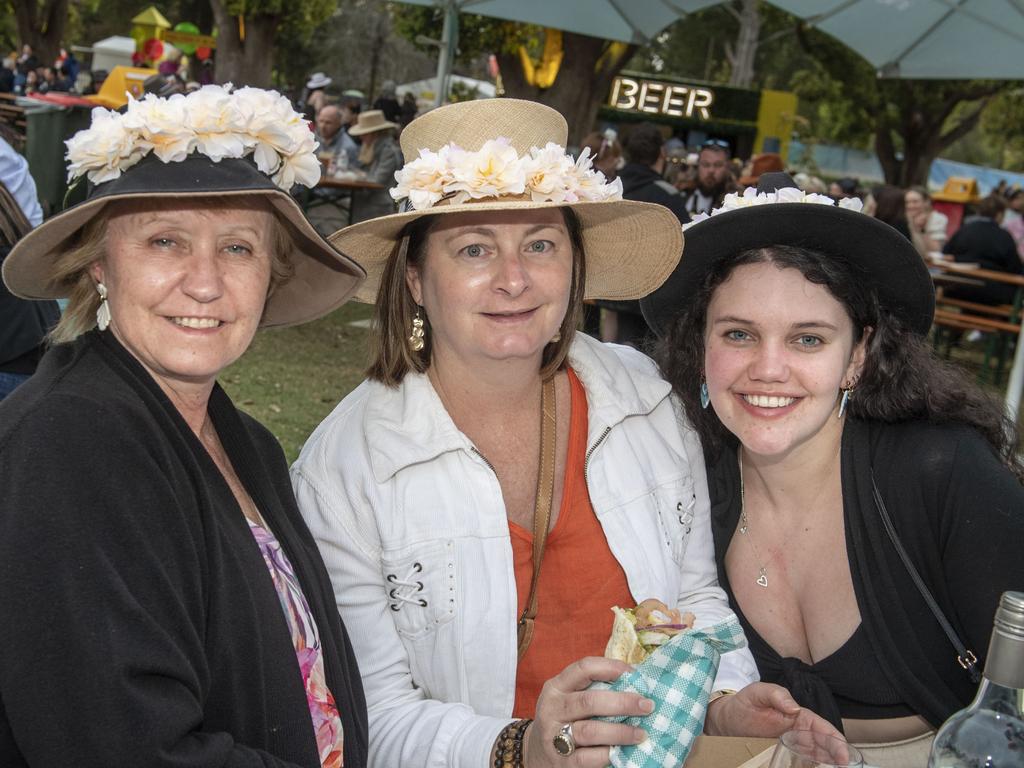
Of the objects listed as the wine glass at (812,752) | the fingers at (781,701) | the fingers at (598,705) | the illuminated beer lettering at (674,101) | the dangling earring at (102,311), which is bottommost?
the fingers at (781,701)

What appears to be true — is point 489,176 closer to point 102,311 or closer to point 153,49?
point 102,311

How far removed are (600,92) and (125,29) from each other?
41589mm

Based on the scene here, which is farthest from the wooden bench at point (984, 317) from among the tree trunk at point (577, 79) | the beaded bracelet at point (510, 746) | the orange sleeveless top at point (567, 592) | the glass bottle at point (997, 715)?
the glass bottle at point (997, 715)

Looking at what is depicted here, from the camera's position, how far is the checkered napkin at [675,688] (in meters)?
1.87

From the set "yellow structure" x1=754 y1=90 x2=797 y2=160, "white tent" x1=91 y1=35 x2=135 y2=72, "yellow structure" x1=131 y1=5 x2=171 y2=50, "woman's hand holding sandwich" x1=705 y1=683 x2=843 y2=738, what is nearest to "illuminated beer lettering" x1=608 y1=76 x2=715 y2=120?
"yellow structure" x1=754 y1=90 x2=797 y2=160

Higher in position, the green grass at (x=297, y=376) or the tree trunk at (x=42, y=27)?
the tree trunk at (x=42, y=27)

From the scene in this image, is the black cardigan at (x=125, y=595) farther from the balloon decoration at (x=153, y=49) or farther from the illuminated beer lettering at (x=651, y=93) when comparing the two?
the illuminated beer lettering at (x=651, y=93)

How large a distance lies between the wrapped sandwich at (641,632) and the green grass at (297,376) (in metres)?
4.59

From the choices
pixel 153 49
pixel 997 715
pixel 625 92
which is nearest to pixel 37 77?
pixel 153 49

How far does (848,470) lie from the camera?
2.75 metres

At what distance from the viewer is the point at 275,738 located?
189 cm

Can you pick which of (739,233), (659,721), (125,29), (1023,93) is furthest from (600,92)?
(125,29)

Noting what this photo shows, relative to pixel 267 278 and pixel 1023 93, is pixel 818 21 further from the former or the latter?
pixel 1023 93

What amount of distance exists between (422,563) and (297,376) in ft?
20.5
